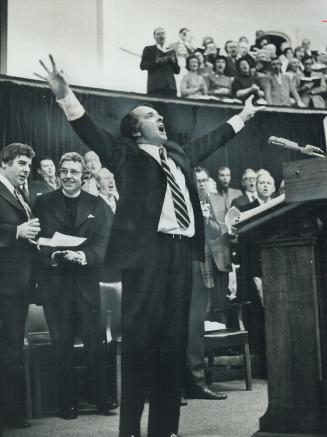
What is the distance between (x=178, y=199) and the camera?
2639 mm

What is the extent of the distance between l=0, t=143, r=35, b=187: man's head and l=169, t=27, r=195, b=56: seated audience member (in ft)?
10.2

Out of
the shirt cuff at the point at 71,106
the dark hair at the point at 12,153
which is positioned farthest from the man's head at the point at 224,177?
the shirt cuff at the point at 71,106

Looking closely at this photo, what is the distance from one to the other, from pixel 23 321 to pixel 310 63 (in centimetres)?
485

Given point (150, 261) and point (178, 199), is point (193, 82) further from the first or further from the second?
point (150, 261)

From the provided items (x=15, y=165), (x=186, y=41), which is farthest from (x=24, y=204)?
(x=186, y=41)

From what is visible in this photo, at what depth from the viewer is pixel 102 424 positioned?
296 cm

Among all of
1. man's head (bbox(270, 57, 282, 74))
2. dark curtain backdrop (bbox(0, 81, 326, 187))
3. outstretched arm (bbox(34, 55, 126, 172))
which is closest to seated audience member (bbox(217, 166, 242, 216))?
dark curtain backdrop (bbox(0, 81, 326, 187))

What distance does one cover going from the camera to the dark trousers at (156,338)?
2.48m

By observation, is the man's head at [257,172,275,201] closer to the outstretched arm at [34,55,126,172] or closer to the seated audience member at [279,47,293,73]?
the outstretched arm at [34,55,126,172]

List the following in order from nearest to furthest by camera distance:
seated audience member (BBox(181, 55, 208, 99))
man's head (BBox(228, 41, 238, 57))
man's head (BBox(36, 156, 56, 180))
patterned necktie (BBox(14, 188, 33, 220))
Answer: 1. patterned necktie (BBox(14, 188, 33, 220))
2. man's head (BBox(36, 156, 56, 180))
3. seated audience member (BBox(181, 55, 208, 99))
4. man's head (BBox(228, 41, 238, 57))

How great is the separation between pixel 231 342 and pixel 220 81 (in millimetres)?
3162

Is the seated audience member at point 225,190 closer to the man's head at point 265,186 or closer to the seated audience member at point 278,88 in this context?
the man's head at point 265,186

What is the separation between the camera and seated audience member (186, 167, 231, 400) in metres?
3.58

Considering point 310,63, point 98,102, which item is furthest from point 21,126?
point 310,63
